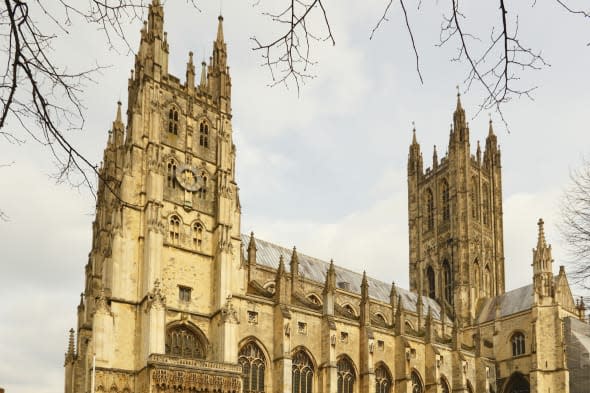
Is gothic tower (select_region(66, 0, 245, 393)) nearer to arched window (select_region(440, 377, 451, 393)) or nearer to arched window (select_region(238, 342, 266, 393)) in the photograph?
arched window (select_region(238, 342, 266, 393))

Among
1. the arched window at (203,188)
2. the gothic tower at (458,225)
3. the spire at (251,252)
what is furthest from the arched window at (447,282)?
the arched window at (203,188)

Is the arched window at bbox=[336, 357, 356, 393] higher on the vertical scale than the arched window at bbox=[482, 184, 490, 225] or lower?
lower

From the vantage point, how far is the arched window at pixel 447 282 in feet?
232

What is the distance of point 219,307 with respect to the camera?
39156mm

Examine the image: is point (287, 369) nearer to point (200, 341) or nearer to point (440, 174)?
point (200, 341)

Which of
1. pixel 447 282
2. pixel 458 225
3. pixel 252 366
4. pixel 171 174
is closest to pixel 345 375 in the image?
pixel 252 366

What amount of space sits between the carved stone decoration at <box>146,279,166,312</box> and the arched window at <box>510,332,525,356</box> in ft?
117

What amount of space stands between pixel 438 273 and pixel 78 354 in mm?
39377

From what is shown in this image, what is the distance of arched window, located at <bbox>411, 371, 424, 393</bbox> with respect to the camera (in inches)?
2000

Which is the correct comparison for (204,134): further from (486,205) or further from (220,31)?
(486,205)

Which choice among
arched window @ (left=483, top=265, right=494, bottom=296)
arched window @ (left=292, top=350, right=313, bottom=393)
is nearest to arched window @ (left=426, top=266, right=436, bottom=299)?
arched window @ (left=483, top=265, right=494, bottom=296)

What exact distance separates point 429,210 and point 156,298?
4574 cm

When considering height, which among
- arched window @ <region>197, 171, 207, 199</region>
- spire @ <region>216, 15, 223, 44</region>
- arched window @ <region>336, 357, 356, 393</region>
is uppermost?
spire @ <region>216, 15, 223, 44</region>

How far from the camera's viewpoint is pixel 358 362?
4703 cm
